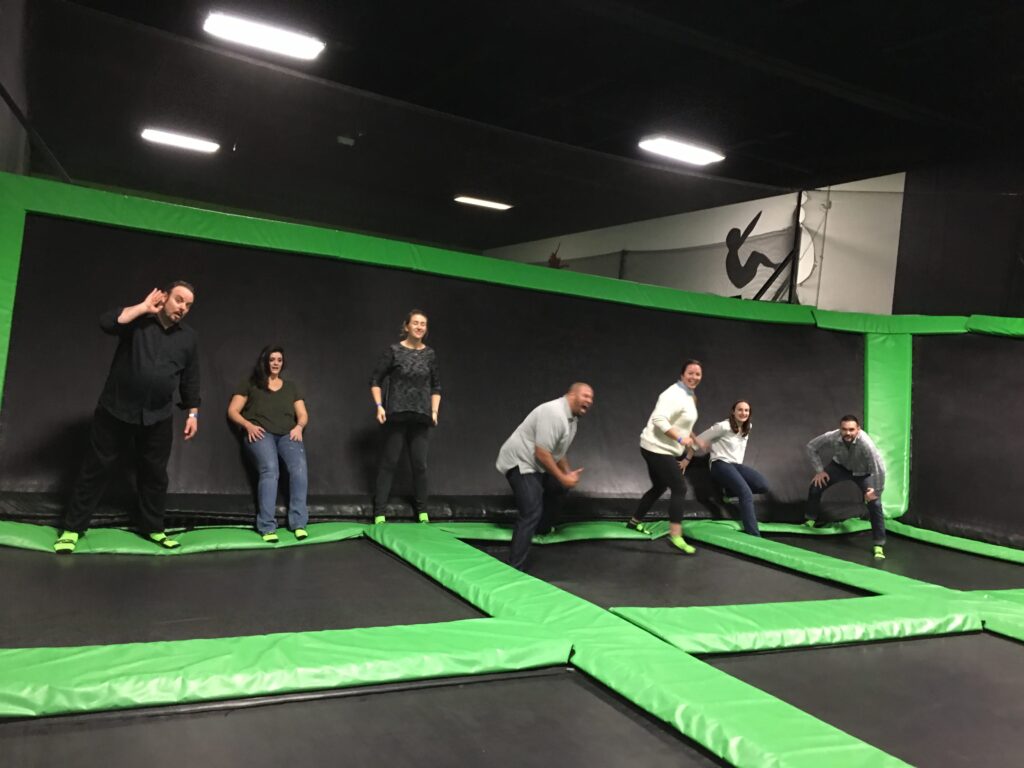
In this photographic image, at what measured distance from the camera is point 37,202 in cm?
379

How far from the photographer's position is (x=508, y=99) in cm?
656

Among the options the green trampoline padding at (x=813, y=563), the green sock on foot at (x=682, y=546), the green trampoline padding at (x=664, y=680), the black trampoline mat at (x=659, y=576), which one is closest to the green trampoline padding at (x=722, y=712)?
the green trampoline padding at (x=664, y=680)

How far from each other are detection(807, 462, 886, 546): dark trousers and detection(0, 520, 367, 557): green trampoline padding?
10.3ft

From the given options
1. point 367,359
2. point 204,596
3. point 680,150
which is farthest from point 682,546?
point 680,150

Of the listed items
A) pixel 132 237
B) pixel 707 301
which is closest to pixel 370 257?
pixel 132 237

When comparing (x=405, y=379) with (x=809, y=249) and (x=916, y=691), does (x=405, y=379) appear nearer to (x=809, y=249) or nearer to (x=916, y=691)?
(x=916, y=691)

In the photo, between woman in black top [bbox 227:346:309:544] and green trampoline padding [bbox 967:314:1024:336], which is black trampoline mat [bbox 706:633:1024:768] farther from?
green trampoline padding [bbox 967:314:1024:336]

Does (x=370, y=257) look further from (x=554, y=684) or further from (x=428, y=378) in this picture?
(x=554, y=684)

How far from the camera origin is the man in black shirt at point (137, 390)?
323 cm

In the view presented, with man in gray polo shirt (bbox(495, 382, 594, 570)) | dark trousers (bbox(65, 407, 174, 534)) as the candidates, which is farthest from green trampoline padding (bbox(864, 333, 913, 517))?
dark trousers (bbox(65, 407, 174, 534))

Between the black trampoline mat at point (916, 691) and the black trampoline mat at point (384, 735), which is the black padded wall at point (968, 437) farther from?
the black trampoline mat at point (384, 735)

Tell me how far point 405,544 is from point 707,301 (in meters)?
3.27

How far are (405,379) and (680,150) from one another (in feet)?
14.9

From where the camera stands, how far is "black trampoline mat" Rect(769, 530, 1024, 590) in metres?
4.18
